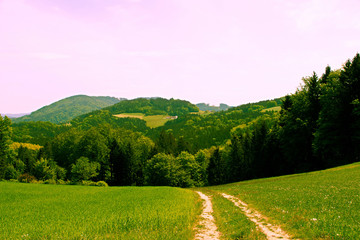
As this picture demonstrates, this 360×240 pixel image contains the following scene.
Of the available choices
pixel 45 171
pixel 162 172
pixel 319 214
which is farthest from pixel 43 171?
pixel 319 214

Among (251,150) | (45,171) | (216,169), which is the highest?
(251,150)

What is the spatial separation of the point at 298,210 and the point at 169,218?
8903 millimetres

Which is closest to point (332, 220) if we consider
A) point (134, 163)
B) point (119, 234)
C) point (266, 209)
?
point (266, 209)

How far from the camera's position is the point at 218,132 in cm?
17988

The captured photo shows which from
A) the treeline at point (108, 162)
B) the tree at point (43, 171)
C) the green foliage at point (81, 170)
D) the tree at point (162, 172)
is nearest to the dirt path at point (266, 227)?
the tree at point (162, 172)

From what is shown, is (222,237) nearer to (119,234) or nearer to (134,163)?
(119,234)

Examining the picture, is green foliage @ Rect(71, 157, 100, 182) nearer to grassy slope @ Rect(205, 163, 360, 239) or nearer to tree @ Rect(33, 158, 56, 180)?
tree @ Rect(33, 158, 56, 180)

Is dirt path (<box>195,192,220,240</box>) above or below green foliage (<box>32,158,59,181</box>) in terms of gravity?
above

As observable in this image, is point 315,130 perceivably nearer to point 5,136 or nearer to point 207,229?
point 207,229

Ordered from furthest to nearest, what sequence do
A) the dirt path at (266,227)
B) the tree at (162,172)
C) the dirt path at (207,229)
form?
the tree at (162,172), the dirt path at (207,229), the dirt path at (266,227)

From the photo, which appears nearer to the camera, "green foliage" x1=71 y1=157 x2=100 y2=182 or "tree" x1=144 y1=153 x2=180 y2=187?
"tree" x1=144 y1=153 x2=180 y2=187

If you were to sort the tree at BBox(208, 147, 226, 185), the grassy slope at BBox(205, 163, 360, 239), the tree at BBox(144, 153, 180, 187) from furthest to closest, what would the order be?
1. the tree at BBox(208, 147, 226, 185)
2. the tree at BBox(144, 153, 180, 187)
3. the grassy slope at BBox(205, 163, 360, 239)

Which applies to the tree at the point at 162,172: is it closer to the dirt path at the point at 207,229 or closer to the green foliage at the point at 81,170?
the green foliage at the point at 81,170

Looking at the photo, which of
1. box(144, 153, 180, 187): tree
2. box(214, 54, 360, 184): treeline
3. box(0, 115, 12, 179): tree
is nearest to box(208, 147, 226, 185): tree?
box(214, 54, 360, 184): treeline
